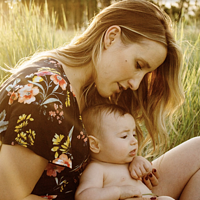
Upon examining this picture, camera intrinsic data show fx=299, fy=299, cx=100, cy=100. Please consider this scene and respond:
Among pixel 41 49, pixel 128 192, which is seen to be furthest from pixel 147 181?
pixel 41 49

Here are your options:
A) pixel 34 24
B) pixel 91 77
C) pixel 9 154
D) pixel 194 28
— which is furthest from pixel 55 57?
pixel 194 28

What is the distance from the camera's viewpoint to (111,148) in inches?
74.8

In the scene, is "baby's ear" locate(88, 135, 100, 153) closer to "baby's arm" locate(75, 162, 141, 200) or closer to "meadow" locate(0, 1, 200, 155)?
"baby's arm" locate(75, 162, 141, 200)

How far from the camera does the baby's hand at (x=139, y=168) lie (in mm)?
1900

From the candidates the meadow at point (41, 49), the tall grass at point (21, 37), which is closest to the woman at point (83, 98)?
the meadow at point (41, 49)

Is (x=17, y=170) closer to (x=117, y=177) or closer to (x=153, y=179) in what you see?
(x=117, y=177)

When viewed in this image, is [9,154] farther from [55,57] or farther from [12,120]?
[55,57]

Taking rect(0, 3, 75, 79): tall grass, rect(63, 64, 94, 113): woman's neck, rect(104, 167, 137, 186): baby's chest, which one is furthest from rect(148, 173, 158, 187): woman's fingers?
rect(0, 3, 75, 79): tall grass

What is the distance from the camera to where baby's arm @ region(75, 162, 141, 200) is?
1644mm

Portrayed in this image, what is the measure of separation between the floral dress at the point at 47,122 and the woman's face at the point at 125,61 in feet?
1.15

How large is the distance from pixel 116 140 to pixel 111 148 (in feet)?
0.20

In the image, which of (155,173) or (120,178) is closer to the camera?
(120,178)

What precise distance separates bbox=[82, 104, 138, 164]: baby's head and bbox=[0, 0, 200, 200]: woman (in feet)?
0.56

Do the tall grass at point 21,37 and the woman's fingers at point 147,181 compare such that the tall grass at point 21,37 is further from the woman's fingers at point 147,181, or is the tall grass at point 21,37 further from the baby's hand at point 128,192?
the baby's hand at point 128,192
